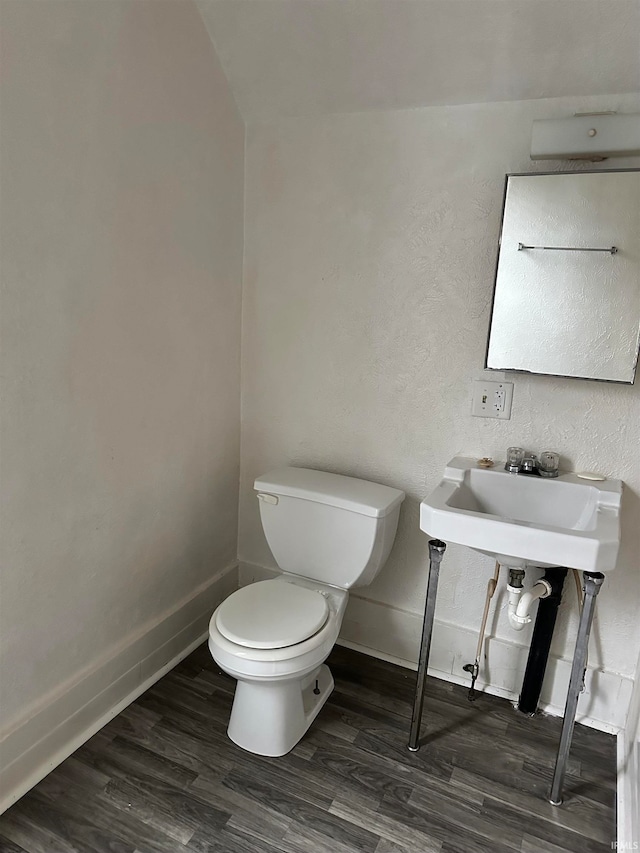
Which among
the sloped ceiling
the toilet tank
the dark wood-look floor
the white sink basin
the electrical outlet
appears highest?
the sloped ceiling

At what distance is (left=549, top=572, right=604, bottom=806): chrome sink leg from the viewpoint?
1509 millimetres

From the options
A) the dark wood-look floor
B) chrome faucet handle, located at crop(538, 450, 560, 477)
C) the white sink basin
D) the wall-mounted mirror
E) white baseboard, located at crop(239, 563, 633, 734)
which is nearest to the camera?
the white sink basin

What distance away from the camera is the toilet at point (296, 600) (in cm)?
165

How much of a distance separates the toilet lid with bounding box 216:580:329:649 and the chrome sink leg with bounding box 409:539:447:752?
0.30 metres

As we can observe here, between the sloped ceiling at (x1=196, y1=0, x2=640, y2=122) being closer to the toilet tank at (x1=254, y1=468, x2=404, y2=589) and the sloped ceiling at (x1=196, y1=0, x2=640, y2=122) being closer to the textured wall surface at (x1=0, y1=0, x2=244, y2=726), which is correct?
the textured wall surface at (x1=0, y1=0, x2=244, y2=726)

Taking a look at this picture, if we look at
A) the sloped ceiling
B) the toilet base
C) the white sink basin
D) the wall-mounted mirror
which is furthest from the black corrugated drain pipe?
the sloped ceiling

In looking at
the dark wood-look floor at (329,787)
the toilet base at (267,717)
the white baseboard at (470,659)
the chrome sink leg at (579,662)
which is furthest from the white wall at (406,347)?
the toilet base at (267,717)

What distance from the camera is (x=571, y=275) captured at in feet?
5.58

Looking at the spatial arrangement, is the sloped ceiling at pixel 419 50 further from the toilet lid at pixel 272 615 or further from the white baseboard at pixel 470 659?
the white baseboard at pixel 470 659

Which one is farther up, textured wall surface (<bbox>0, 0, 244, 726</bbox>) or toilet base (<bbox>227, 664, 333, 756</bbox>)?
textured wall surface (<bbox>0, 0, 244, 726</bbox>)

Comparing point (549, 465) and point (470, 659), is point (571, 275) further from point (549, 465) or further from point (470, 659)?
point (470, 659)

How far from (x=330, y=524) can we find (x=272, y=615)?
36 cm

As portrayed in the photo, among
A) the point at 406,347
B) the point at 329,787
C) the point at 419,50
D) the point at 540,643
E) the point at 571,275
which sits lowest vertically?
the point at 329,787

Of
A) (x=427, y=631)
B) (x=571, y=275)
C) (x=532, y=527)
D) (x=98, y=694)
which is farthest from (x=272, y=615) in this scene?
(x=571, y=275)
